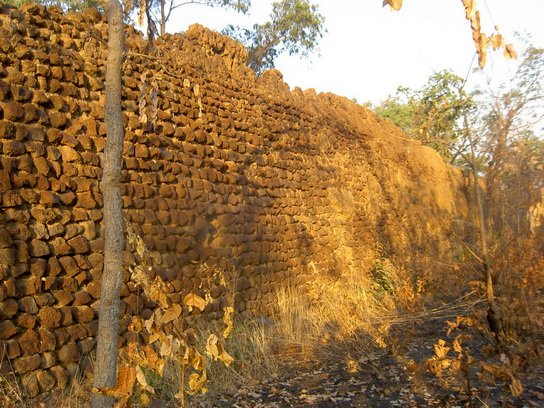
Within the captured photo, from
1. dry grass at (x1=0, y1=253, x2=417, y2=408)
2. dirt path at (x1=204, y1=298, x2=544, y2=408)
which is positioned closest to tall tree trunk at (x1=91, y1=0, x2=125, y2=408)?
dry grass at (x1=0, y1=253, x2=417, y2=408)

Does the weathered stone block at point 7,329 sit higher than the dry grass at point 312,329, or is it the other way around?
the weathered stone block at point 7,329

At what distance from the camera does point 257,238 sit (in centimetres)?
745

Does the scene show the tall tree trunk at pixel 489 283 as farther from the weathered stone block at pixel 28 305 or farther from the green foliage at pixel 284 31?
the green foliage at pixel 284 31

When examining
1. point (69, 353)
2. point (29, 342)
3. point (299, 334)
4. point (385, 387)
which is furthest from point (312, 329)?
point (29, 342)

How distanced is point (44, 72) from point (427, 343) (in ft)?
15.0

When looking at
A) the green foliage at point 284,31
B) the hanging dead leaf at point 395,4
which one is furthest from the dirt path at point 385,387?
the green foliage at point 284,31

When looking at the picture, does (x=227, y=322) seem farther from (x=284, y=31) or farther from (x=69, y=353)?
(x=284, y=31)

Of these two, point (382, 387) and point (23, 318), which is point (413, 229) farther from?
point (23, 318)

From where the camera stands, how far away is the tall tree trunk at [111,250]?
113 inches

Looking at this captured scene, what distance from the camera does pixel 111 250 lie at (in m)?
2.90

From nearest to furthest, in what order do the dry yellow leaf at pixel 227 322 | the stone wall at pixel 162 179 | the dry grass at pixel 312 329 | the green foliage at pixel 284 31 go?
1. the dry yellow leaf at pixel 227 322
2. the stone wall at pixel 162 179
3. the dry grass at pixel 312 329
4. the green foliage at pixel 284 31

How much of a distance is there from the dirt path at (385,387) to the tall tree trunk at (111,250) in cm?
192

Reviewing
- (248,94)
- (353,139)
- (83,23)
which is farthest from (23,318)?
(353,139)

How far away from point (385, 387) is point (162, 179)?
114 inches
